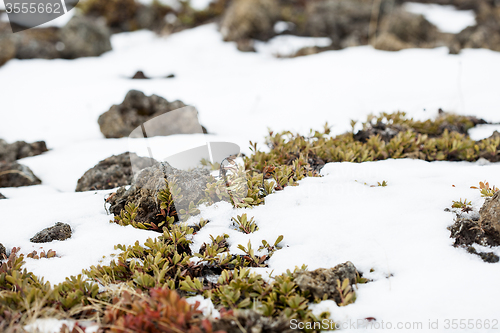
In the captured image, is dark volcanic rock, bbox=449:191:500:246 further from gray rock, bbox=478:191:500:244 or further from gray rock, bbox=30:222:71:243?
gray rock, bbox=30:222:71:243

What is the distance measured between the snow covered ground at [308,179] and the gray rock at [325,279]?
0.27 ft

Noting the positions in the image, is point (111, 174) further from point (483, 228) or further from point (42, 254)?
point (483, 228)

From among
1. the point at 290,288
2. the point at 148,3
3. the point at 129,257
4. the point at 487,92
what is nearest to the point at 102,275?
the point at 129,257

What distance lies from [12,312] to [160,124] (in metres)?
3.96

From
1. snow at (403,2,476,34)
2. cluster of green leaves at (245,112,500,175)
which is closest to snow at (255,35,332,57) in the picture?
snow at (403,2,476,34)

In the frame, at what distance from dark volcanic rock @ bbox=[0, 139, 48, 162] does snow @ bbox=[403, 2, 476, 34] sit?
14814 mm

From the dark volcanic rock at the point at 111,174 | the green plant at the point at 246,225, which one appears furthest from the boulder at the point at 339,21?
the green plant at the point at 246,225

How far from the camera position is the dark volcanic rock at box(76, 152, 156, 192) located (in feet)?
13.1

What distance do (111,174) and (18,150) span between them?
95.6 inches

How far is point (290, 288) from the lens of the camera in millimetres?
2033

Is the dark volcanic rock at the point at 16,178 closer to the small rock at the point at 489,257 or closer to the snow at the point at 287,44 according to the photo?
the small rock at the point at 489,257

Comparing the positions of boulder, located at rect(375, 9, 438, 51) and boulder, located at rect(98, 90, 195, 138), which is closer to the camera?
boulder, located at rect(98, 90, 195, 138)

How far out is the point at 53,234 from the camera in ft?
9.09

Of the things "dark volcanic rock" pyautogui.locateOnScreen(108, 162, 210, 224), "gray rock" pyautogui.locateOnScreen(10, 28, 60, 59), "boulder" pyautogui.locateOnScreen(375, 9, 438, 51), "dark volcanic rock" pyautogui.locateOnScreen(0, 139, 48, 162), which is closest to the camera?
"dark volcanic rock" pyautogui.locateOnScreen(108, 162, 210, 224)
